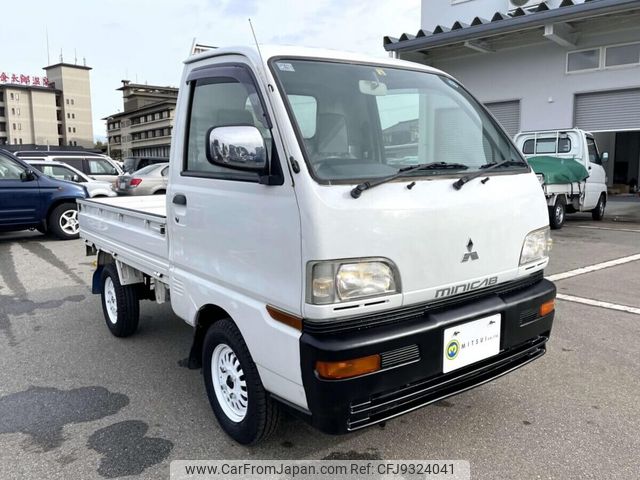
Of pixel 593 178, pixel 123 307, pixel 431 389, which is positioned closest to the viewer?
pixel 431 389

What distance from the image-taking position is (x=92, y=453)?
2723 mm

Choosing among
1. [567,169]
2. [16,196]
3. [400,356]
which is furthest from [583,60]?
[400,356]

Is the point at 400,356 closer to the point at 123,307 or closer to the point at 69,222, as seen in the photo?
the point at 123,307

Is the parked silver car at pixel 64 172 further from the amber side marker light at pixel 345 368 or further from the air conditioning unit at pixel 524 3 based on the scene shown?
the air conditioning unit at pixel 524 3

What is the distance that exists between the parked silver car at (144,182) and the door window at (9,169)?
3252 mm

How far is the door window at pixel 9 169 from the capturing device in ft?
30.1

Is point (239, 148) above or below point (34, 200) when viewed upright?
above

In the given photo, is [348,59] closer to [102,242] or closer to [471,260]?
[471,260]

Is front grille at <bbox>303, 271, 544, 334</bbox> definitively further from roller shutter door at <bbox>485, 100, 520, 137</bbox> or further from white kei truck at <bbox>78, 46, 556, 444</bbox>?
roller shutter door at <bbox>485, 100, 520, 137</bbox>

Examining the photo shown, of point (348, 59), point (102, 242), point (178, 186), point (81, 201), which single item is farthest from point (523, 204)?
point (81, 201)

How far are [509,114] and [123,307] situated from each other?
1443cm

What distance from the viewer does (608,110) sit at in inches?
542

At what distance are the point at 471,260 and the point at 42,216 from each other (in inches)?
364

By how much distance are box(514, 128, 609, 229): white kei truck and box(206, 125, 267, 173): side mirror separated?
8733 millimetres
